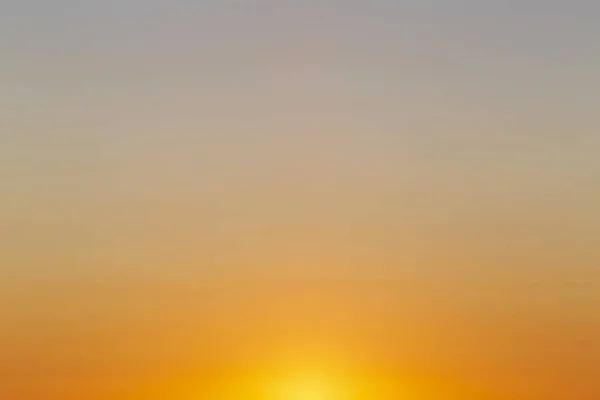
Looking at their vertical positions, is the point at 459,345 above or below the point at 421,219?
below

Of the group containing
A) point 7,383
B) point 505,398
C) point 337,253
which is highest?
point 337,253

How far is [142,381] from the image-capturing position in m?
8.58

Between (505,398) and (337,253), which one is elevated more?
(337,253)

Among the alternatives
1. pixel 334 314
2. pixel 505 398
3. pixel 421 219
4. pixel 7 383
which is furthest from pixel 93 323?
pixel 505 398

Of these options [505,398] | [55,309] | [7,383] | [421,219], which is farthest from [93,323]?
[505,398]

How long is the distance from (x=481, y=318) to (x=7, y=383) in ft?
11.8

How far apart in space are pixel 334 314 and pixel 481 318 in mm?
1089

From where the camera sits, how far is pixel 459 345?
848cm

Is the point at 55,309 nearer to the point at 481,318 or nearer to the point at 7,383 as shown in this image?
the point at 7,383

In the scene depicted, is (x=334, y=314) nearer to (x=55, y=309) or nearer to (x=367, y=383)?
(x=367, y=383)

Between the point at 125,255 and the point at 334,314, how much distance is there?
63.0 inches

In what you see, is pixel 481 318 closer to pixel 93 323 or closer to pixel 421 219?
pixel 421 219

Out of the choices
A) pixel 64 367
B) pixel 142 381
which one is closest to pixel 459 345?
pixel 142 381

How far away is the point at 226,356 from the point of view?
8.55m
